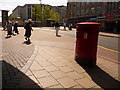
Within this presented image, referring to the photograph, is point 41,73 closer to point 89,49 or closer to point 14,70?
point 14,70

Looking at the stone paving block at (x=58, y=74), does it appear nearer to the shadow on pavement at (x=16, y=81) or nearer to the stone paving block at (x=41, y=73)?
the stone paving block at (x=41, y=73)

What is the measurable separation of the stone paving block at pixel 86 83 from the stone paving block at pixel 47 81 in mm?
641

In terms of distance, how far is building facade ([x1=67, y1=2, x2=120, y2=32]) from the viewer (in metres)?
31.5

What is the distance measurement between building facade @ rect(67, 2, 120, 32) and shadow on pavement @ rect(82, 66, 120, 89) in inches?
1084

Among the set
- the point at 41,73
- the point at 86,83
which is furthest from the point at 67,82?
the point at 41,73

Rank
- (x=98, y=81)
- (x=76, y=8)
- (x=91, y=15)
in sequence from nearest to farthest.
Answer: (x=98, y=81)
(x=91, y=15)
(x=76, y=8)

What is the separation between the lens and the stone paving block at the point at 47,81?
10.5 ft

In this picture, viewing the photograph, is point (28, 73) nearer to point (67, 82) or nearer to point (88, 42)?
point (67, 82)

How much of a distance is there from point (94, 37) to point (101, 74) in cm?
132

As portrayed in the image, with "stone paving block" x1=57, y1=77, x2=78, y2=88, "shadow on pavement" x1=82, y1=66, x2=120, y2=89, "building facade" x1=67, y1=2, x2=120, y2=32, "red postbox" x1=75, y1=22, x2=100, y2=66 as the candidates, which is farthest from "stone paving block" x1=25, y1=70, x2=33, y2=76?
"building facade" x1=67, y1=2, x2=120, y2=32

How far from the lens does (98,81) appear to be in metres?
3.48

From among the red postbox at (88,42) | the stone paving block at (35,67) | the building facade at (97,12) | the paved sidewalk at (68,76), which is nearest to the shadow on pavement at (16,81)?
the paved sidewalk at (68,76)

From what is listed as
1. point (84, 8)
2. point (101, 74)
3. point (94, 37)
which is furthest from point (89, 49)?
point (84, 8)

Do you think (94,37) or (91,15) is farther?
(91,15)
